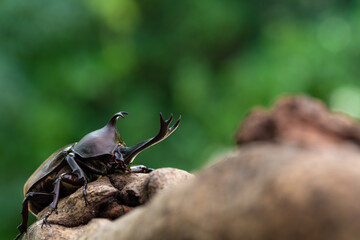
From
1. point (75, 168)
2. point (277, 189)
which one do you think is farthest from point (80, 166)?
point (277, 189)

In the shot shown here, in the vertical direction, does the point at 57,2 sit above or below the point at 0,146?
above

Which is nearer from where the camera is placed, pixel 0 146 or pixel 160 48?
pixel 0 146

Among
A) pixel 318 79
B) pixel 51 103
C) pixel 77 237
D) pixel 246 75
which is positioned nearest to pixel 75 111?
pixel 51 103

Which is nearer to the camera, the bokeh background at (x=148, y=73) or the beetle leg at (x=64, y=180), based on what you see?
the beetle leg at (x=64, y=180)

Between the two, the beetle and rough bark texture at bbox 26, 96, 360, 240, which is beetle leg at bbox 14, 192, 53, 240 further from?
rough bark texture at bbox 26, 96, 360, 240

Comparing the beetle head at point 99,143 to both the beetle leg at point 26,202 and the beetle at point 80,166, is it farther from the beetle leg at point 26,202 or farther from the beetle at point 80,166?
the beetle leg at point 26,202

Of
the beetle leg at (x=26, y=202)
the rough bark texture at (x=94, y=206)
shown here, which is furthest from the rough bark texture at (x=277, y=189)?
the beetle leg at (x=26, y=202)

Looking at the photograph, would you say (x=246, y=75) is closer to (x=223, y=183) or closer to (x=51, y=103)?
(x=51, y=103)
